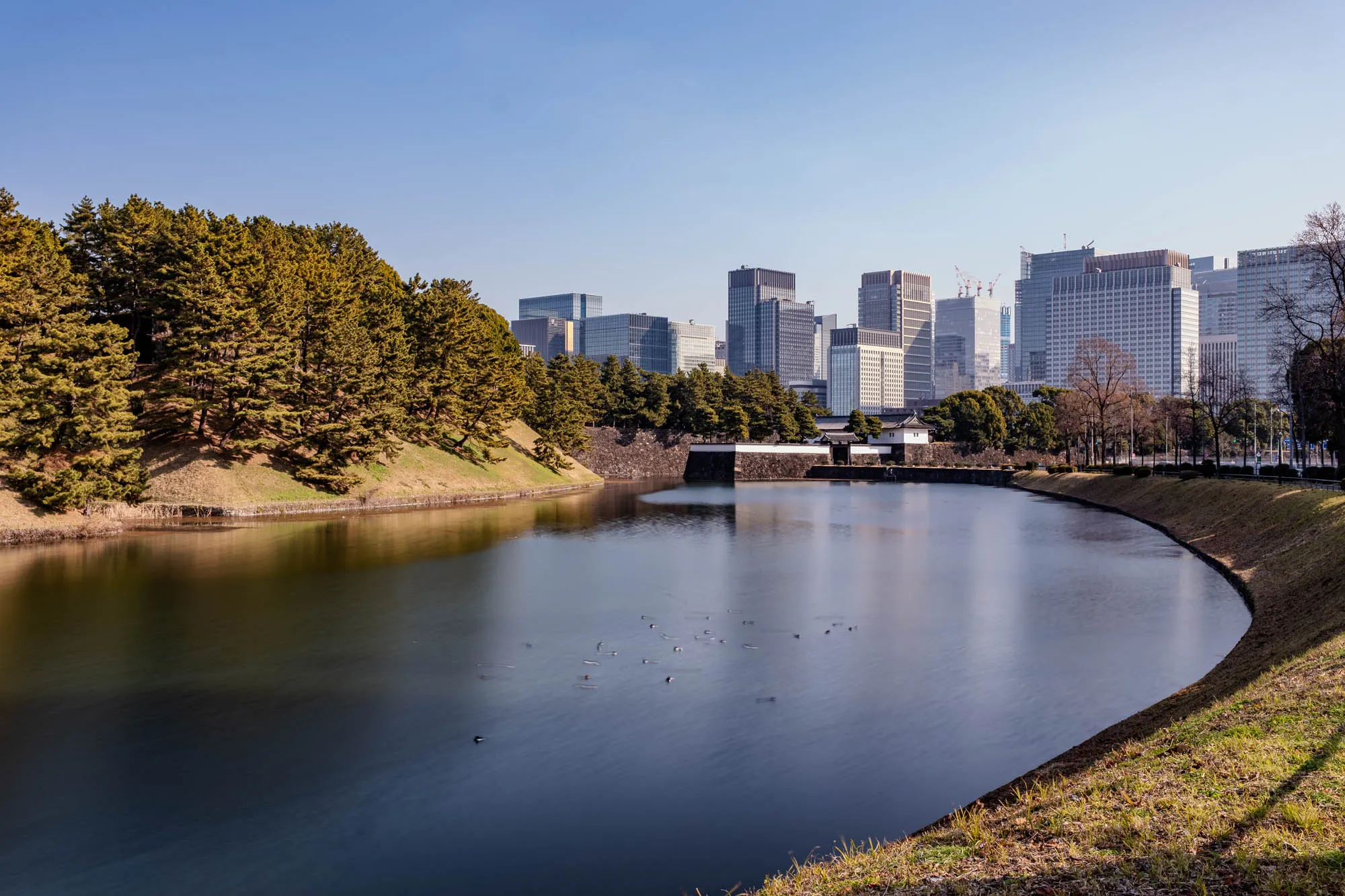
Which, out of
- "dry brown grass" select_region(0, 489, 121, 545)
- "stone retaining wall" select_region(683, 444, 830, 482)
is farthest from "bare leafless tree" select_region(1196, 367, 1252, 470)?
"dry brown grass" select_region(0, 489, 121, 545)

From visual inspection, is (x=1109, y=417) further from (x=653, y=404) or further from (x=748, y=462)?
(x=653, y=404)

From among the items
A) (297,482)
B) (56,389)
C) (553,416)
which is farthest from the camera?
(553,416)

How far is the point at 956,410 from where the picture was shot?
12106 centimetres

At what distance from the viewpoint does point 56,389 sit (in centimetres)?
3553

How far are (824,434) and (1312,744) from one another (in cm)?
11427

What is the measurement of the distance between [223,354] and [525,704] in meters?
39.6

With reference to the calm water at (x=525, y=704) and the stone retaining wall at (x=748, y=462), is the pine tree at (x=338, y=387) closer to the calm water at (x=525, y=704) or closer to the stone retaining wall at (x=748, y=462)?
the calm water at (x=525, y=704)

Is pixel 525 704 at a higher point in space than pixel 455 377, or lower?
lower

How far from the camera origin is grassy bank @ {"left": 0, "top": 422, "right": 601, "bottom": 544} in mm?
35000

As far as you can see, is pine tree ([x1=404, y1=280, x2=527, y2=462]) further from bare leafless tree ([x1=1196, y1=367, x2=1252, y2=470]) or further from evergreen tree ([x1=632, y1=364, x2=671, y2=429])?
bare leafless tree ([x1=1196, y1=367, x2=1252, y2=470])

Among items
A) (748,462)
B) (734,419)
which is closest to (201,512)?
(748,462)

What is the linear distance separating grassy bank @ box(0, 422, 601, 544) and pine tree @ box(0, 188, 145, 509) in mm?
1064

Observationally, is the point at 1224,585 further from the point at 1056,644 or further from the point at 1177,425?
the point at 1177,425

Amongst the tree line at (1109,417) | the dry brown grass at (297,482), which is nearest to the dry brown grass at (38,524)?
the dry brown grass at (297,482)
